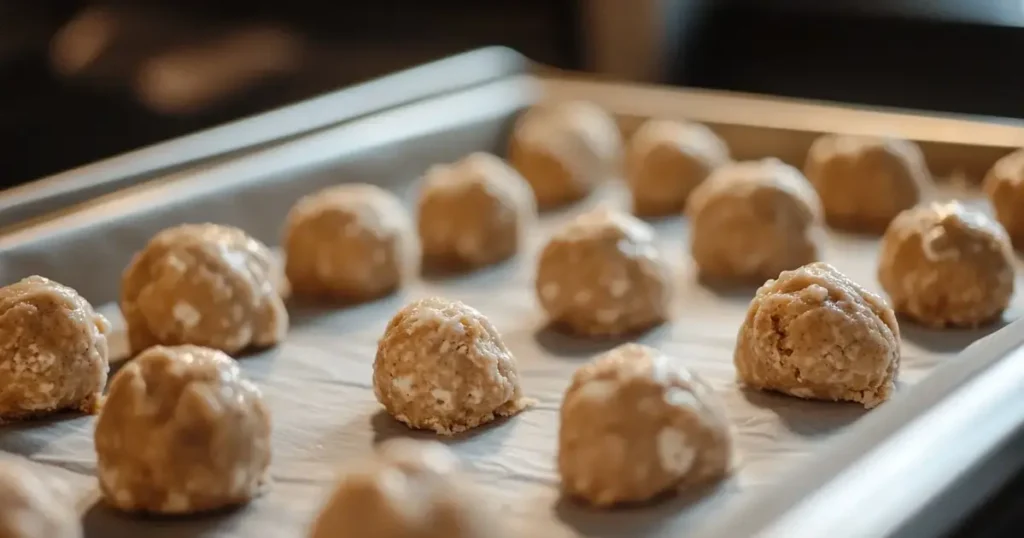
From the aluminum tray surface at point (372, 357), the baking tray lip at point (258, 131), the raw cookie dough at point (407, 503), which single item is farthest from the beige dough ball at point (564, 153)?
the raw cookie dough at point (407, 503)

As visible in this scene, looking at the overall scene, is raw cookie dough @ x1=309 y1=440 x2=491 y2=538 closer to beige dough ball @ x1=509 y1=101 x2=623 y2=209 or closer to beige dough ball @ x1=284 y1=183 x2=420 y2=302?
beige dough ball @ x1=284 y1=183 x2=420 y2=302

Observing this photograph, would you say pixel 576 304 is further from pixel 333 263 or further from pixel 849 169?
pixel 849 169

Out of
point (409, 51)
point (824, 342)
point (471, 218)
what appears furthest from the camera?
point (409, 51)

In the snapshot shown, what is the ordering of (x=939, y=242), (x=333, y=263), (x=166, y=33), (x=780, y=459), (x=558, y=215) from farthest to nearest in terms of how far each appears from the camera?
1. (x=166, y=33)
2. (x=558, y=215)
3. (x=333, y=263)
4. (x=939, y=242)
5. (x=780, y=459)

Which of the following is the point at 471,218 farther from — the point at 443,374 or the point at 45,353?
the point at 45,353

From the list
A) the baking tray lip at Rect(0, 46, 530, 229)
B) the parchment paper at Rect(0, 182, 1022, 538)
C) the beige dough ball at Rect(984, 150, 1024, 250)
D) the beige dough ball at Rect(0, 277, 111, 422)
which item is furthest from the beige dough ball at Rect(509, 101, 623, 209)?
the beige dough ball at Rect(0, 277, 111, 422)

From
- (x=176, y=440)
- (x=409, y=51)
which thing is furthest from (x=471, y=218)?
(x=409, y=51)

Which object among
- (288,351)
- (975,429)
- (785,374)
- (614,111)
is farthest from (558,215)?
(975,429)
